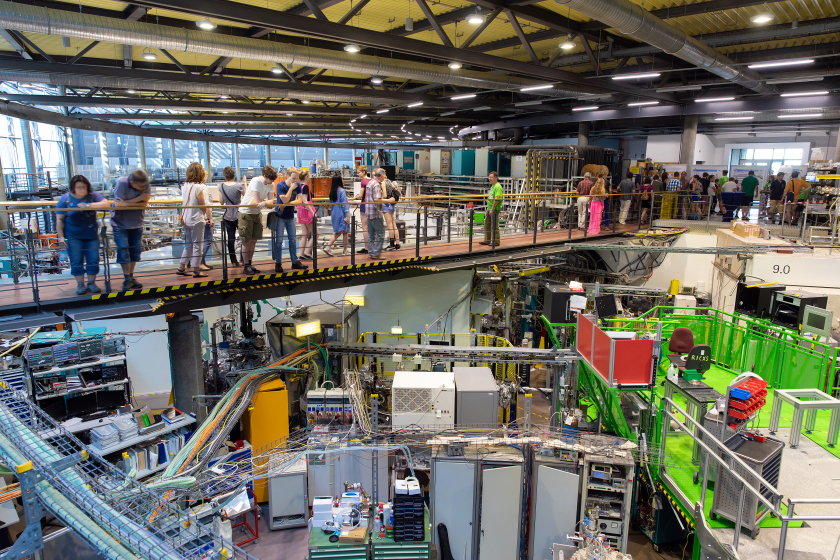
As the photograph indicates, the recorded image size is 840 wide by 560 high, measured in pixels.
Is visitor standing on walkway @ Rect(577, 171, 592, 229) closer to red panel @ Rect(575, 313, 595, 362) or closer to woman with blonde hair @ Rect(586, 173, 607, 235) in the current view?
woman with blonde hair @ Rect(586, 173, 607, 235)

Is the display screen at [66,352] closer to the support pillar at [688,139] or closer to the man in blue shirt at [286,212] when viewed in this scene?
the man in blue shirt at [286,212]

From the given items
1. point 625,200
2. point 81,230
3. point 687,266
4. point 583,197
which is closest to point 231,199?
point 81,230

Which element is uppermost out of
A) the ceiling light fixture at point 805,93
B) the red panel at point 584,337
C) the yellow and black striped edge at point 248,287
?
the ceiling light fixture at point 805,93

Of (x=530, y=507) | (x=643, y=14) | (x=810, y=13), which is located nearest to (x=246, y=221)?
(x=530, y=507)

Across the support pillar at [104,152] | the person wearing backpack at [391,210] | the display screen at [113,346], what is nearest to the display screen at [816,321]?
the person wearing backpack at [391,210]

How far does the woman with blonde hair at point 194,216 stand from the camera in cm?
673

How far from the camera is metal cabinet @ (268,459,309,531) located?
735 centimetres

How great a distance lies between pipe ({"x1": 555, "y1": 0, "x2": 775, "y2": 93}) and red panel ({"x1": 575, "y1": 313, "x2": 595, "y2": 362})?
4.29 metres

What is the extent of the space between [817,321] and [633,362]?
3.75m

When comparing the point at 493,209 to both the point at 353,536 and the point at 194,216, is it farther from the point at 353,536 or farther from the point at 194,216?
the point at 353,536

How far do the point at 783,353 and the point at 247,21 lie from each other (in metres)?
9.19

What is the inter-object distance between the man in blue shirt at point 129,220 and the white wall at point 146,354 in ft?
17.2

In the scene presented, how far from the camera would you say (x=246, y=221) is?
7168mm

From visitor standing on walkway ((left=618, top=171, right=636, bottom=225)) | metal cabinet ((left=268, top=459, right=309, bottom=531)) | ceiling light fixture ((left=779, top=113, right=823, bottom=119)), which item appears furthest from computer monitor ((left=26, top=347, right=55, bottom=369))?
ceiling light fixture ((left=779, top=113, right=823, bottom=119))
